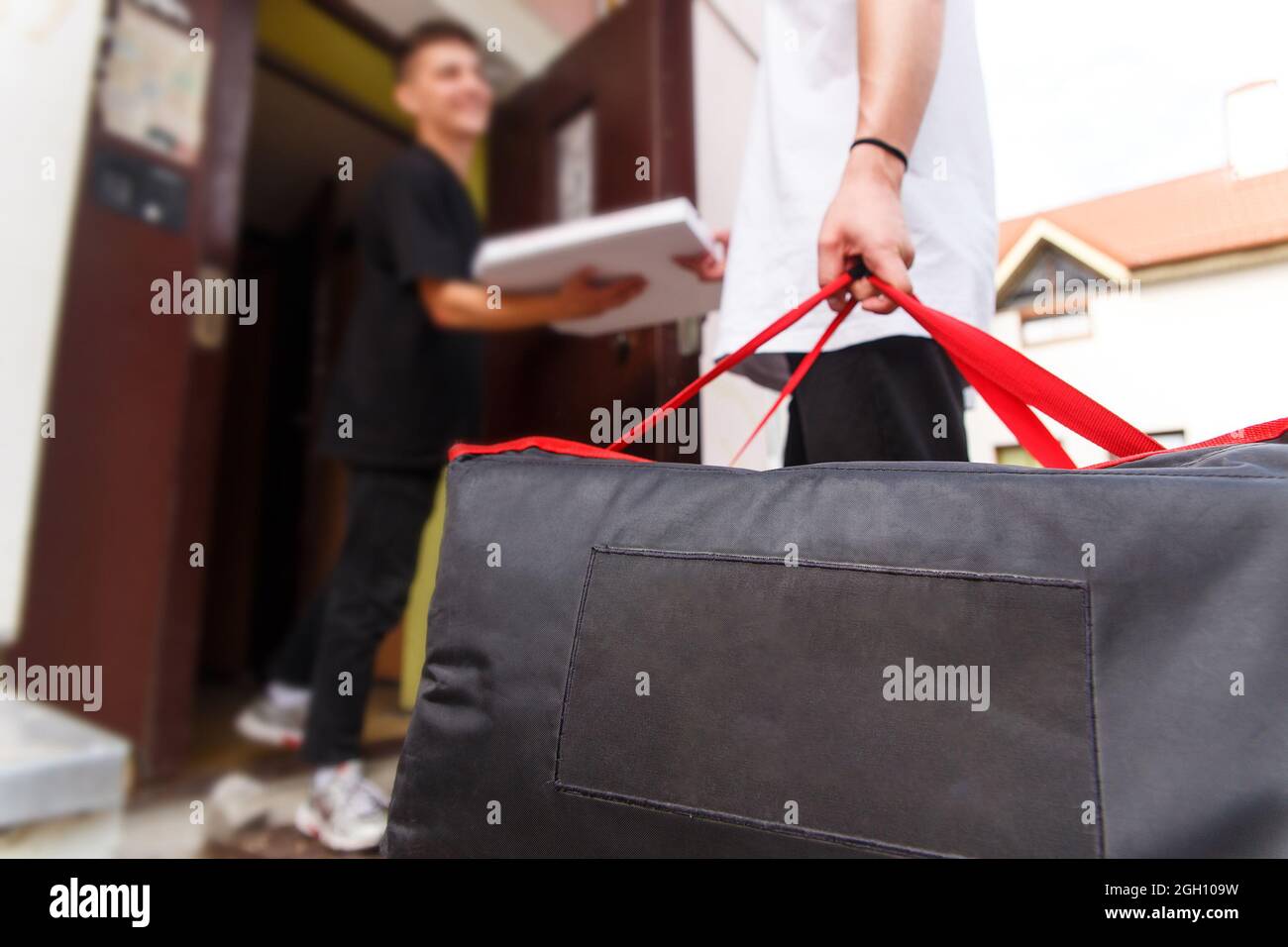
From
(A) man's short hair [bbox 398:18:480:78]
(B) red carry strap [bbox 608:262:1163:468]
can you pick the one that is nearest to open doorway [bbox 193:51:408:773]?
(A) man's short hair [bbox 398:18:480:78]

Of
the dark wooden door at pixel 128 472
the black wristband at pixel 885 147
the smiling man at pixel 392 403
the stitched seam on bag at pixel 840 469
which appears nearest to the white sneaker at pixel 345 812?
the smiling man at pixel 392 403

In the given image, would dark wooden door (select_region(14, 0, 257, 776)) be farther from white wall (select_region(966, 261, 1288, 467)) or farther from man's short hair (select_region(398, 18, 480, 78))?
white wall (select_region(966, 261, 1288, 467))

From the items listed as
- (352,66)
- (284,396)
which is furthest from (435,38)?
(284,396)

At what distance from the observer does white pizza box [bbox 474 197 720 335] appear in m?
0.73

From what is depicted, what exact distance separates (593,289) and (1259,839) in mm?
739

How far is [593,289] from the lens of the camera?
0.88 metres

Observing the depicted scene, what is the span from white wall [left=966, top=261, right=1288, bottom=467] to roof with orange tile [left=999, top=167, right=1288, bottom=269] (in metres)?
0.03

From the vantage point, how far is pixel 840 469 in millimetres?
451

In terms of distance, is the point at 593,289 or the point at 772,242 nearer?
the point at 772,242

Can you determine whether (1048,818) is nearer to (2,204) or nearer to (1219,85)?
(1219,85)

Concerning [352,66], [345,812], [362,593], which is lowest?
[345,812]

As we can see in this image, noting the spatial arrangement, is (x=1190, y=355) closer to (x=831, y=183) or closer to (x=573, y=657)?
(x=831, y=183)

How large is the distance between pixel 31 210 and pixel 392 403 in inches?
26.6
